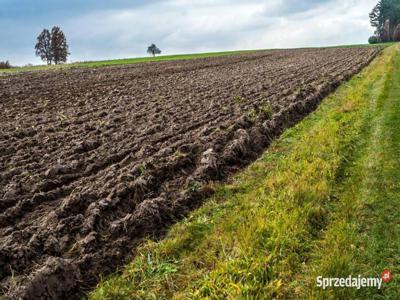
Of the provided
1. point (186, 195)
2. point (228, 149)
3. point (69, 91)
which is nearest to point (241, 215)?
point (186, 195)

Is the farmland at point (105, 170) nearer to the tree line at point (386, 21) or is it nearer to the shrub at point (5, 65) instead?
the shrub at point (5, 65)

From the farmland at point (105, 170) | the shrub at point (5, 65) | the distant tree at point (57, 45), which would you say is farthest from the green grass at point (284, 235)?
the distant tree at point (57, 45)

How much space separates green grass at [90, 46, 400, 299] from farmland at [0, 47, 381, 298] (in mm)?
452

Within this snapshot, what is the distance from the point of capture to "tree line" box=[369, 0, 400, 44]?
10262cm

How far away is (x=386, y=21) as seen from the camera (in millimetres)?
108938

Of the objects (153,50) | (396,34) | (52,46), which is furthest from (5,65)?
(396,34)

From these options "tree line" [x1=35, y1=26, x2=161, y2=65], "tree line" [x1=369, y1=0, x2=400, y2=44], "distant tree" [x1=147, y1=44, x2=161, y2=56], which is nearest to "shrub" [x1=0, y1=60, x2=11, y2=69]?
"tree line" [x1=35, y1=26, x2=161, y2=65]

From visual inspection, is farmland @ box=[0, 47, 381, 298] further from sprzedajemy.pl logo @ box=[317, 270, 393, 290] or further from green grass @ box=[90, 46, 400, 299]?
sprzedajemy.pl logo @ box=[317, 270, 393, 290]

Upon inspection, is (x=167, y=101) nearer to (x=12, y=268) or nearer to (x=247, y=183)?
(x=247, y=183)

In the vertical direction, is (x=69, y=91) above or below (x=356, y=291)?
above

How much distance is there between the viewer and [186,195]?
698 centimetres

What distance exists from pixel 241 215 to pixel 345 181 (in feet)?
8.17

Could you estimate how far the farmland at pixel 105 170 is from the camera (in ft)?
16.9

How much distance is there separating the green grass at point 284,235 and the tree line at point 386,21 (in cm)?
10700
